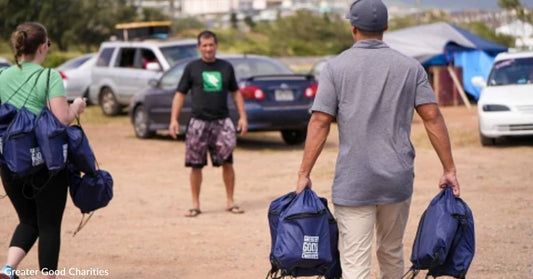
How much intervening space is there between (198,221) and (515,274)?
374 cm

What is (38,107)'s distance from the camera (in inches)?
252

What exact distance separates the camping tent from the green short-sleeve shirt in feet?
63.6

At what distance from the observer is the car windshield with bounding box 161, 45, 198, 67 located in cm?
2106

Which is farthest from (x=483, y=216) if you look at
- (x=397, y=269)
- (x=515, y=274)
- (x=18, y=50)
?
(x=18, y=50)

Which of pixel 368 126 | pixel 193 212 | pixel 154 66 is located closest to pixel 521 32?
pixel 154 66

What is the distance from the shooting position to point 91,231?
9.91 metres

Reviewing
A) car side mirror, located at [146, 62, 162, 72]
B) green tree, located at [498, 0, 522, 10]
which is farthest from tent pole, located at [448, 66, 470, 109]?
car side mirror, located at [146, 62, 162, 72]

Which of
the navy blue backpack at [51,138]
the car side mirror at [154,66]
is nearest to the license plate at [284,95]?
the car side mirror at [154,66]

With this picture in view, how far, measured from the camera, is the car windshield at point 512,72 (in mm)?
17203

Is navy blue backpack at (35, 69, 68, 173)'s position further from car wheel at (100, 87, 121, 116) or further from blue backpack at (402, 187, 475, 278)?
car wheel at (100, 87, 121, 116)

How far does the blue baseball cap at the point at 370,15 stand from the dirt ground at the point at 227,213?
2.60 metres

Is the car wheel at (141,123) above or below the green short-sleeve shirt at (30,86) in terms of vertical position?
below

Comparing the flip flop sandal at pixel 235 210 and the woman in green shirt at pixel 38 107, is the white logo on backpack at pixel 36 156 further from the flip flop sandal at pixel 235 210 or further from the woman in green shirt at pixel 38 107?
the flip flop sandal at pixel 235 210

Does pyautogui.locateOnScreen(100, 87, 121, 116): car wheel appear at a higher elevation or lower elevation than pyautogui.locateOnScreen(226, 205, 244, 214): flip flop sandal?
lower
